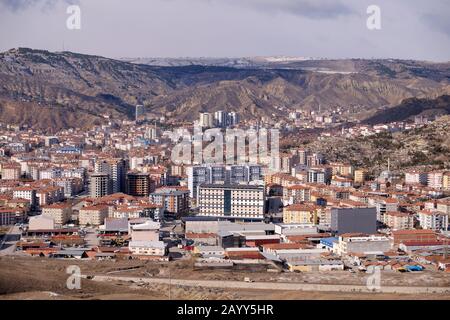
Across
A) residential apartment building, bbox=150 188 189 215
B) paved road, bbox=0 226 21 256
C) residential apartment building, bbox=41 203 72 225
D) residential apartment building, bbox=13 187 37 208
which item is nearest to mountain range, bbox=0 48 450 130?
residential apartment building, bbox=13 187 37 208

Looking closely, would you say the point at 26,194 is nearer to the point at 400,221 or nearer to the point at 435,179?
the point at 400,221

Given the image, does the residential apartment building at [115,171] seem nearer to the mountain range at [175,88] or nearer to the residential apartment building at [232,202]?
the residential apartment building at [232,202]

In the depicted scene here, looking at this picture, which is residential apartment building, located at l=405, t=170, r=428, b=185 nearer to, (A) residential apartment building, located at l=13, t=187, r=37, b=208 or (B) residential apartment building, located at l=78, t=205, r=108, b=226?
(B) residential apartment building, located at l=78, t=205, r=108, b=226

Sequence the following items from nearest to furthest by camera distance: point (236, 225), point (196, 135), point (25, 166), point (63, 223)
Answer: point (236, 225) < point (63, 223) < point (25, 166) < point (196, 135)

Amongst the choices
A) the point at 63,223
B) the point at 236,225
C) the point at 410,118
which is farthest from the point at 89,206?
the point at 410,118

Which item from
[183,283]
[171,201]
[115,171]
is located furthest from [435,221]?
[115,171]
